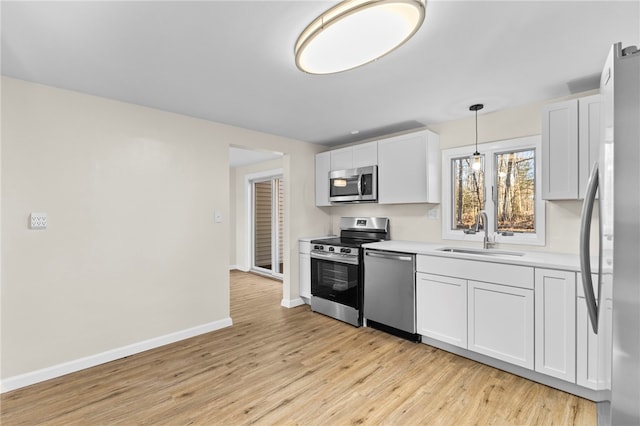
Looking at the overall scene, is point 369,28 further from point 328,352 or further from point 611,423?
point 328,352

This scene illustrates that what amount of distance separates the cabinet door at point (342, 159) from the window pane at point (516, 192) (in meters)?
1.70

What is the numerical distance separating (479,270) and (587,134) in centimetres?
131

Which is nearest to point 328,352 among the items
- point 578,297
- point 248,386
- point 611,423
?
point 248,386

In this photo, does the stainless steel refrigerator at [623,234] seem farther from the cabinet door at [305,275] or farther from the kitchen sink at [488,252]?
the cabinet door at [305,275]

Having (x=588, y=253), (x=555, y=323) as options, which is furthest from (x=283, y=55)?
(x=555, y=323)

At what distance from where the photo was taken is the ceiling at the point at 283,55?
1587 millimetres

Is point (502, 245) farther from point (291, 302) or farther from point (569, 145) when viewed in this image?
point (291, 302)

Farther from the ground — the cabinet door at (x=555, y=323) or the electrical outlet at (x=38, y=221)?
the electrical outlet at (x=38, y=221)

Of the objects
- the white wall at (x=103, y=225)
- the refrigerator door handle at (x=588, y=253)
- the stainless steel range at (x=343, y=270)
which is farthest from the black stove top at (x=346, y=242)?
the refrigerator door handle at (x=588, y=253)

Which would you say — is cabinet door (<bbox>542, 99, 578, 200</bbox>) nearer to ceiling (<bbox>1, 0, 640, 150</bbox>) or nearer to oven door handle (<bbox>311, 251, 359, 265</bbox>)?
ceiling (<bbox>1, 0, 640, 150</bbox>)

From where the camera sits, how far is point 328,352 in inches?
114

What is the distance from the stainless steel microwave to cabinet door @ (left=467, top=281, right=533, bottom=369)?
1.64 metres

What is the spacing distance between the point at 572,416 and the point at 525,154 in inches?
85.0

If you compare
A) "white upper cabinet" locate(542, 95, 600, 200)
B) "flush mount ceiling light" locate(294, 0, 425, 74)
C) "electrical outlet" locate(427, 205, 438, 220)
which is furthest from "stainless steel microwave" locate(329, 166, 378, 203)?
"flush mount ceiling light" locate(294, 0, 425, 74)
